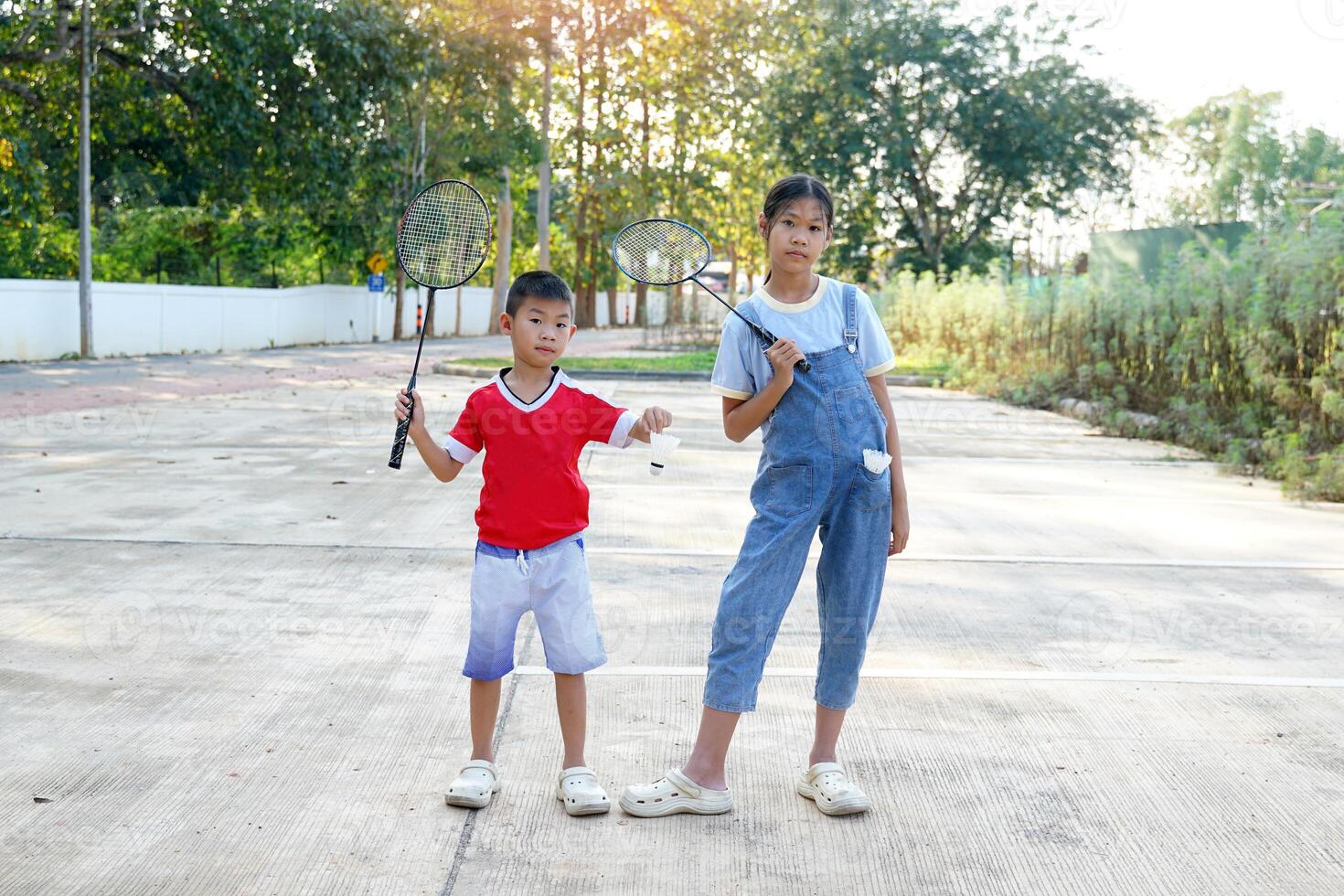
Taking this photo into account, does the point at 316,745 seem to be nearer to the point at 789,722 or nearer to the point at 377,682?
the point at 377,682

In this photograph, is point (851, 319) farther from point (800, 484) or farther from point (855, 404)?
point (800, 484)

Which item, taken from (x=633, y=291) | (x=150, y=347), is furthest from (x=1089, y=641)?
(x=633, y=291)

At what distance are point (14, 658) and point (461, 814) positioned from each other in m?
2.07

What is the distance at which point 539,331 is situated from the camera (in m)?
3.41

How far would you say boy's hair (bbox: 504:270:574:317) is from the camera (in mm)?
3422

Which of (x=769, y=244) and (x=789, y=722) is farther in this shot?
(x=789, y=722)

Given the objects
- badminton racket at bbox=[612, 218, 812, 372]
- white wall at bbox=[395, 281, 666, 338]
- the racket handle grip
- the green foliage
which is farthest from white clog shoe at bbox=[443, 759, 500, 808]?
the green foliage

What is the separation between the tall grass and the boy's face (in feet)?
23.9

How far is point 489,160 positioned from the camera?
132 ft

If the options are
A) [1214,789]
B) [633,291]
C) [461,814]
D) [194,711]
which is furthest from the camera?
[633,291]

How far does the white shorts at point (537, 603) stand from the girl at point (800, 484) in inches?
13.4

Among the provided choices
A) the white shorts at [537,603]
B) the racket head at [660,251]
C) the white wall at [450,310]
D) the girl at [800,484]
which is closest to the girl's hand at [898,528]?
the girl at [800,484]

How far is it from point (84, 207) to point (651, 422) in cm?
2217

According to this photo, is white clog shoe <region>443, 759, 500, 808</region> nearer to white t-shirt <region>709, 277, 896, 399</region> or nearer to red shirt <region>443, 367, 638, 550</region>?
red shirt <region>443, 367, 638, 550</region>
